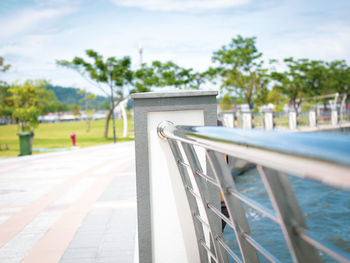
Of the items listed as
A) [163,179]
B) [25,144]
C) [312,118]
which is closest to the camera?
[163,179]

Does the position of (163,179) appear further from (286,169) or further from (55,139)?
(55,139)

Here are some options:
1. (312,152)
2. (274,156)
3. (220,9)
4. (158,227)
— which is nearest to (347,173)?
(312,152)

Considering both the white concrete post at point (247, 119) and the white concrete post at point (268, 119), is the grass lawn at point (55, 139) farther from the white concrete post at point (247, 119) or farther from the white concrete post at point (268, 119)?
the white concrete post at point (268, 119)

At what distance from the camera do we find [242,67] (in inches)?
1266

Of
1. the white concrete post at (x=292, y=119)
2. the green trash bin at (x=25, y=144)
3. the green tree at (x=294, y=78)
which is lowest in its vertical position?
the green trash bin at (x=25, y=144)

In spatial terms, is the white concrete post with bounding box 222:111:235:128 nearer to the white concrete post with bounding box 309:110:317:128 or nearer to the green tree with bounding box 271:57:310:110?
the white concrete post with bounding box 309:110:317:128

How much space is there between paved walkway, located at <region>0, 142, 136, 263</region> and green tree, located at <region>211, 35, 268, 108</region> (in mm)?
23806

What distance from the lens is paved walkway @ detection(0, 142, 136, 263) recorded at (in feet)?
13.0

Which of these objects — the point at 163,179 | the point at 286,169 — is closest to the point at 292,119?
the point at 163,179

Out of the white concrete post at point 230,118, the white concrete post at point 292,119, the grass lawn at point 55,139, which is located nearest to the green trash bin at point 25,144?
the grass lawn at point 55,139

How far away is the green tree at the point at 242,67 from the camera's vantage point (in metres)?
31.5

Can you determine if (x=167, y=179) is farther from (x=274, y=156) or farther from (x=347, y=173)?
(x=347, y=173)

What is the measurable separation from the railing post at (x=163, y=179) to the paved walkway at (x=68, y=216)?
1.05 m

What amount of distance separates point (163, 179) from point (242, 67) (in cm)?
3074
